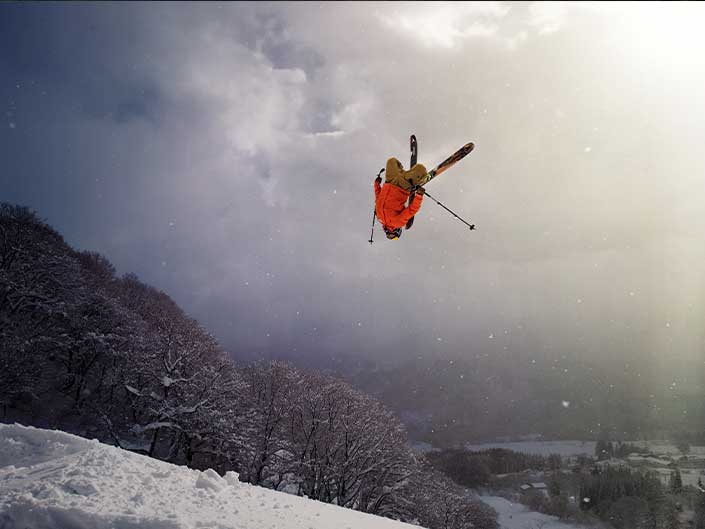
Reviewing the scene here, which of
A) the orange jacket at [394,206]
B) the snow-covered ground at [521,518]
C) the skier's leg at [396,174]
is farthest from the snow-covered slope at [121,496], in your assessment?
the snow-covered ground at [521,518]

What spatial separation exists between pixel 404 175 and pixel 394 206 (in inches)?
44.9

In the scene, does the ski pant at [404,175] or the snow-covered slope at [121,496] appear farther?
the ski pant at [404,175]

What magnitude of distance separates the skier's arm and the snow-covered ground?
313 ft

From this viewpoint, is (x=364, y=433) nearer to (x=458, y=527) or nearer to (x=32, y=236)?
(x=458, y=527)

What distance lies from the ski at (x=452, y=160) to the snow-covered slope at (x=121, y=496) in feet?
34.5

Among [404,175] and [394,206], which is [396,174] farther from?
[394,206]

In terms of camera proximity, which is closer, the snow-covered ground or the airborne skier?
the airborne skier

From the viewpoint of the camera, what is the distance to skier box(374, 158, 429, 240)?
11.7 metres

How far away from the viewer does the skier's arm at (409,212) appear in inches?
478

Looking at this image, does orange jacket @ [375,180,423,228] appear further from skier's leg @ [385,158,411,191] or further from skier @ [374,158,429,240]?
skier's leg @ [385,158,411,191]

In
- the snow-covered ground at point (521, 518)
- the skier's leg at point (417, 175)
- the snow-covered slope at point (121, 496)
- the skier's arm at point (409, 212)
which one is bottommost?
the snow-covered ground at point (521, 518)

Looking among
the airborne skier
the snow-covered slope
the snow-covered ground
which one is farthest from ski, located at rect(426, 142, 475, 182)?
the snow-covered ground

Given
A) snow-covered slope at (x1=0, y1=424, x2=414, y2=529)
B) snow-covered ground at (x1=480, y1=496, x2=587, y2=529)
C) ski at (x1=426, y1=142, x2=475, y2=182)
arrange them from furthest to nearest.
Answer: snow-covered ground at (x1=480, y1=496, x2=587, y2=529) < ski at (x1=426, y1=142, x2=475, y2=182) < snow-covered slope at (x1=0, y1=424, x2=414, y2=529)

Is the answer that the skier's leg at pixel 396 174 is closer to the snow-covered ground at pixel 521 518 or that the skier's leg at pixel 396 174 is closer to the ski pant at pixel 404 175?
the ski pant at pixel 404 175
